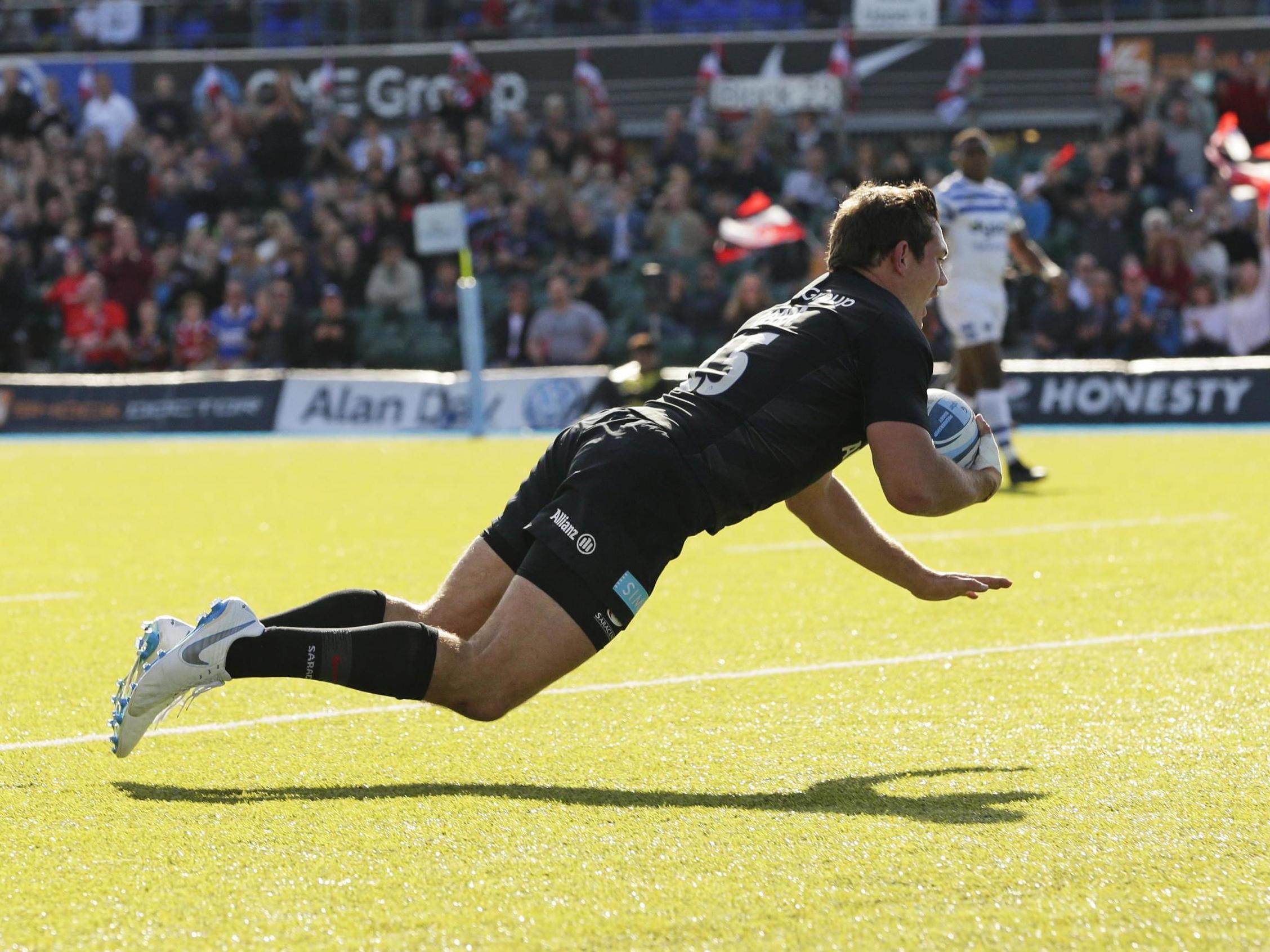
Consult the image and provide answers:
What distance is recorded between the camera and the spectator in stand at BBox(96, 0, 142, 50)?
97.9ft

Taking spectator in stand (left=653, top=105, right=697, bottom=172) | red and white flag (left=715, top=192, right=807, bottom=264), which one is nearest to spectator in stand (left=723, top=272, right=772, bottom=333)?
red and white flag (left=715, top=192, right=807, bottom=264)

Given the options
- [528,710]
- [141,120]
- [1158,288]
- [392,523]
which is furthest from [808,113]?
[528,710]

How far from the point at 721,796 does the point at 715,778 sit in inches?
8.9

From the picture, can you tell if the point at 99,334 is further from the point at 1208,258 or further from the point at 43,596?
the point at 43,596

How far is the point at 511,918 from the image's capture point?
3.50 metres

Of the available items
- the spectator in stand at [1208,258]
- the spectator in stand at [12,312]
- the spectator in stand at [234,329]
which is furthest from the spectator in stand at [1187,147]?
the spectator in stand at [12,312]

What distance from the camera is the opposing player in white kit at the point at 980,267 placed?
43.0 ft

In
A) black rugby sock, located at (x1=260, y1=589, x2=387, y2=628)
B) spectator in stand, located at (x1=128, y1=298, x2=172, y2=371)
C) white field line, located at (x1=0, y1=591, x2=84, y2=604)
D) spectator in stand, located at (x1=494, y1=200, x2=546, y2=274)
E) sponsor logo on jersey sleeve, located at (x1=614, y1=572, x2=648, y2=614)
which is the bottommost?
spectator in stand, located at (x1=128, y1=298, x2=172, y2=371)

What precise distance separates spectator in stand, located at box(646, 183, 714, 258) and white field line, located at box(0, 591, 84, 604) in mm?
14517

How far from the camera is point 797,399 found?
497 centimetres

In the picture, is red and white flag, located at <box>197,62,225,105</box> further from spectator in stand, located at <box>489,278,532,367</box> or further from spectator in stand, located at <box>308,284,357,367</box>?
spectator in stand, located at <box>489,278,532,367</box>

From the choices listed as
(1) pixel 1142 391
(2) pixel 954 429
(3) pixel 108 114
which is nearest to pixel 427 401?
(1) pixel 1142 391

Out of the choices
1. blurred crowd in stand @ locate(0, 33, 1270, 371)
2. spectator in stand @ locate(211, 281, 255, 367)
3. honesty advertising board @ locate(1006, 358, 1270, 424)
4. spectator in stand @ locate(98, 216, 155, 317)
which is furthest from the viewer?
spectator in stand @ locate(98, 216, 155, 317)

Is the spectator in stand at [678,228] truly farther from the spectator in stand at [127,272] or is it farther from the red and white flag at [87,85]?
the red and white flag at [87,85]
